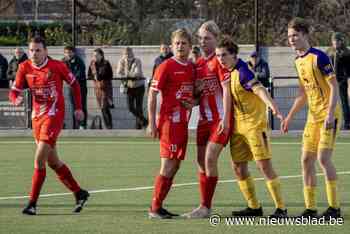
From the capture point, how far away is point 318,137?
38.4 ft

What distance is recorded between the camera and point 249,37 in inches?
1449

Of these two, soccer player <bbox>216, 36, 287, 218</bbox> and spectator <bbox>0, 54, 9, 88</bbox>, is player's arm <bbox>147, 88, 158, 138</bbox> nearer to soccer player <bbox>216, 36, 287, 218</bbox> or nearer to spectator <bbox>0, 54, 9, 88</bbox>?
soccer player <bbox>216, 36, 287, 218</bbox>

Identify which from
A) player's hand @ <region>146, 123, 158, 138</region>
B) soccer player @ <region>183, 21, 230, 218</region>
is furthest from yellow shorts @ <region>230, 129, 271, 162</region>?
player's hand @ <region>146, 123, 158, 138</region>

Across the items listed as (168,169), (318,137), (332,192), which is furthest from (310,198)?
(168,169)

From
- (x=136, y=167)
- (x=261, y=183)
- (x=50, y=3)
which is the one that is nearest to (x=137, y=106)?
(x=136, y=167)

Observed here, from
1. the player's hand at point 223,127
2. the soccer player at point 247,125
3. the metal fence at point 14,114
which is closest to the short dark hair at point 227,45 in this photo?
the soccer player at point 247,125

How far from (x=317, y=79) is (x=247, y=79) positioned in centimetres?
70

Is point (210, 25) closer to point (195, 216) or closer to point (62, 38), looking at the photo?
point (195, 216)

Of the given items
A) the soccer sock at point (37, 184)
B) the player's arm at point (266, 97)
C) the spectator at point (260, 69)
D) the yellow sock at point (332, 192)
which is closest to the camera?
the player's arm at point (266, 97)

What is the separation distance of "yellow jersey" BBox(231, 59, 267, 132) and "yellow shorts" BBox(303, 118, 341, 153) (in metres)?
0.48

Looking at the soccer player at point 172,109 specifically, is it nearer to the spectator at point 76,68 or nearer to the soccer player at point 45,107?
the soccer player at point 45,107

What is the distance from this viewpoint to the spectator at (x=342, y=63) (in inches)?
938

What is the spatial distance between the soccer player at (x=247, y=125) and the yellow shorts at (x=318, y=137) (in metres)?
0.34

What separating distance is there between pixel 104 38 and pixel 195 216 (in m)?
26.5
